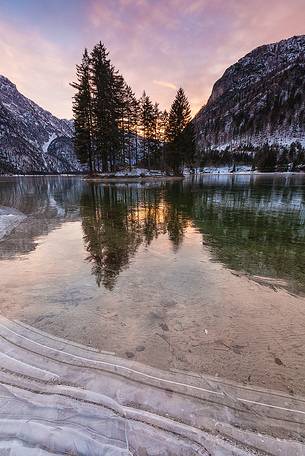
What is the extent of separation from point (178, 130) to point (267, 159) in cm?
9074

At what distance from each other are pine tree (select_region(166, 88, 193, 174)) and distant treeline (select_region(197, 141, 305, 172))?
78409 mm

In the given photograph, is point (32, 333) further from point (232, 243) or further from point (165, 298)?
point (232, 243)

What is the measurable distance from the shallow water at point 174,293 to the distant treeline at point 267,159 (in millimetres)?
125789

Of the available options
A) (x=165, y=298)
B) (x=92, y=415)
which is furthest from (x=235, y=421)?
(x=165, y=298)

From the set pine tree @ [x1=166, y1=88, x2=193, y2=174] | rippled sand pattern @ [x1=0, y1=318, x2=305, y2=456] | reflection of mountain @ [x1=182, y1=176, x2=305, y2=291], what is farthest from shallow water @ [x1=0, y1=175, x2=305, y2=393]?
pine tree @ [x1=166, y1=88, x2=193, y2=174]

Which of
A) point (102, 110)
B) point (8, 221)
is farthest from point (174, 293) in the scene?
point (102, 110)

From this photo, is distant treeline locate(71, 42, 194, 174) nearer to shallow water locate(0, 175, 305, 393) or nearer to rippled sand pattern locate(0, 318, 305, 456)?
shallow water locate(0, 175, 305, 393)

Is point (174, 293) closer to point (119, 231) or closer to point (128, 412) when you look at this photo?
point (128, 412)

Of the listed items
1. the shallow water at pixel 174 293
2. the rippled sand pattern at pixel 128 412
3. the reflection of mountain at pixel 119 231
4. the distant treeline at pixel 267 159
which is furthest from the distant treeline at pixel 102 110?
the distant treeline at pixel 267 159

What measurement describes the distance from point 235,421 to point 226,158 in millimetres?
167320

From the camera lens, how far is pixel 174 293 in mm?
4723

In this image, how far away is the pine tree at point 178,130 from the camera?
54.4 metres

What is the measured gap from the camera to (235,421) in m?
2.23

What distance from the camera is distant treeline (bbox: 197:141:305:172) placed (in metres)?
123
